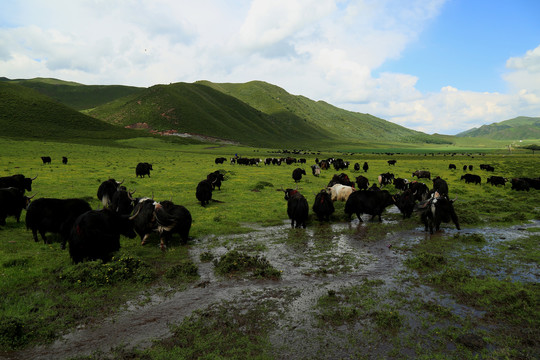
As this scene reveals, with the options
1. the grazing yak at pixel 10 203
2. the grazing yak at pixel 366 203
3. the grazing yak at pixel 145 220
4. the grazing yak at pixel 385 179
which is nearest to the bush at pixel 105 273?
the grazing yak at pixel 145 220

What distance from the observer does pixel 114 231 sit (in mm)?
9312

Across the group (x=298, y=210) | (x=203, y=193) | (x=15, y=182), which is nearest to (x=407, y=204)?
(x=298, y=210)

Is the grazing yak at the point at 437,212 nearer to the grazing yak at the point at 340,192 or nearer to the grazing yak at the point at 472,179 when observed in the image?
the grazing yak at the point at 340,192

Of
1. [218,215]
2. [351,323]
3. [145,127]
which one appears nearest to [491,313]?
[351,323]

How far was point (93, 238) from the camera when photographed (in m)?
8.51

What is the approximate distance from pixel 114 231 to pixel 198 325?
499 cm

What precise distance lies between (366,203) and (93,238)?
11948 mm

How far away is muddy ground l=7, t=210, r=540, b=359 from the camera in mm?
5352

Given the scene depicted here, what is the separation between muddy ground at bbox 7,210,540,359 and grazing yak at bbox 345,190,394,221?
12.7ft

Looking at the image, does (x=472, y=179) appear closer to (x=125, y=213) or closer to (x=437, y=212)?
(x=437, y=212)

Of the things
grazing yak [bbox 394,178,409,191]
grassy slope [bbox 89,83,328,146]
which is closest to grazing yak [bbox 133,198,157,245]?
grazing yak [bbox 394,178,409,191]

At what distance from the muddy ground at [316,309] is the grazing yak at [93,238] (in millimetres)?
2463

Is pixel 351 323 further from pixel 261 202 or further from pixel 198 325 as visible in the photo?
pixel 261 202

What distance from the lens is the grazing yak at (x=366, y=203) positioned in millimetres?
14844
